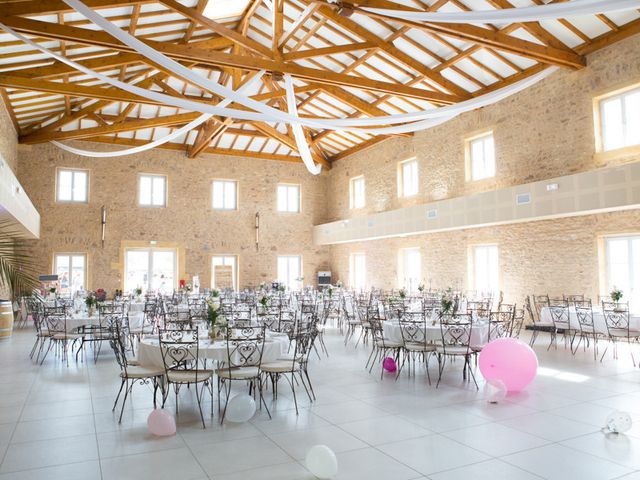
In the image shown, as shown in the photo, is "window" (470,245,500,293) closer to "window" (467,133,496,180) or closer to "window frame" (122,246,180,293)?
"window" (467,133,496,180)

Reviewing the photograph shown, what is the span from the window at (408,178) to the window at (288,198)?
528 cm

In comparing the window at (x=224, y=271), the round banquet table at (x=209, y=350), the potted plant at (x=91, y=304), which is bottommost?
the round banquet table at (x=209, y=350)

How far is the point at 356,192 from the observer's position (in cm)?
1828

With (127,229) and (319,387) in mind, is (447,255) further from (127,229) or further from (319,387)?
(127,229)

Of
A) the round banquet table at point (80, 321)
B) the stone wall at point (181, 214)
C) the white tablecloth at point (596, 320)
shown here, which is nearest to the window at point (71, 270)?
the stone wall at point (181, 214)

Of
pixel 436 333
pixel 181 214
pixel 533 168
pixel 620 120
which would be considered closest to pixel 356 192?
pixel 181 214

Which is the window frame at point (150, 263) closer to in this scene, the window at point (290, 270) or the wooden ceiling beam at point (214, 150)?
the wooden ceiling beam at point (214, 150)

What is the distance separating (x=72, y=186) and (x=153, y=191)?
8.55 feet

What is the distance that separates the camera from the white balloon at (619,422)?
3883mm

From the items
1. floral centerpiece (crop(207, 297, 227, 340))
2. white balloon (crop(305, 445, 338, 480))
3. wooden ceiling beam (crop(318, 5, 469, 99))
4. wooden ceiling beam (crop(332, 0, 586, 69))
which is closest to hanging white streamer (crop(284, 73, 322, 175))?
wooden ceiling beam (crop(332, 0, 586, 69))

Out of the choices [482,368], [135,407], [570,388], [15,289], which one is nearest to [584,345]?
[570,388]

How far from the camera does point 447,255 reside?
1345 cm

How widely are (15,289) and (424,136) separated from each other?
1239 cm

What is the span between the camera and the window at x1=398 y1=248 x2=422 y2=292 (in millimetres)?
14735
